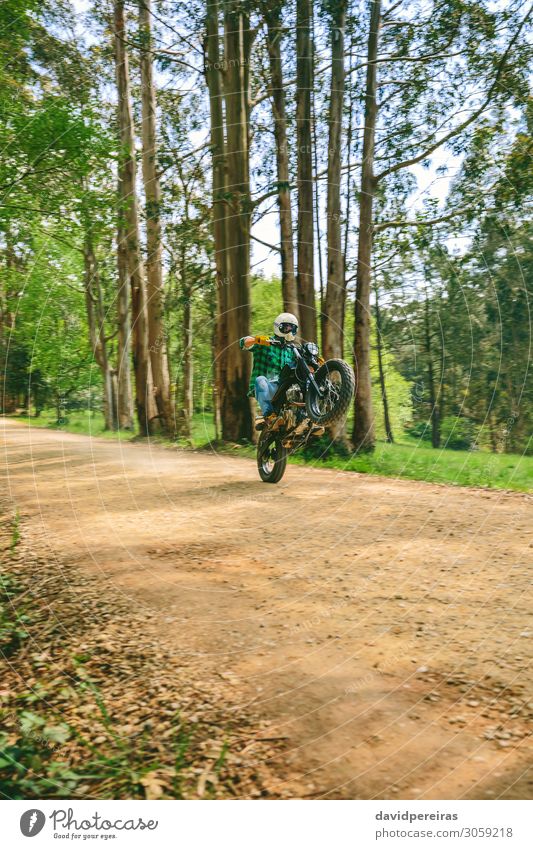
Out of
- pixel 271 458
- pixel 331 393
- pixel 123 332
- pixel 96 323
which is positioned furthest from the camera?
pixel 123 332

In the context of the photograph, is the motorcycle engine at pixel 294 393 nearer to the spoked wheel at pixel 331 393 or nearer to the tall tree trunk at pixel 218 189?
the spoked wheel at pixel 331 393

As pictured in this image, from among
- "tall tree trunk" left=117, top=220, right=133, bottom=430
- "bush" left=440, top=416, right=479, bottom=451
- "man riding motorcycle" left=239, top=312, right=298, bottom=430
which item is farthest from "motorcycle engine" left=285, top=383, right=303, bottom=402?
"tall tree trunk" left=117, top=220, right=133, bottom=430

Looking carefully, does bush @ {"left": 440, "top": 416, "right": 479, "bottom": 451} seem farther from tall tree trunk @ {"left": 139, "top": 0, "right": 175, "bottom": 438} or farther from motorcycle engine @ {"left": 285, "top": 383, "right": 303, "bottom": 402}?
tall tree trunk @ {"left": 139, "top": 0, "right": 175, "bottom": 438}

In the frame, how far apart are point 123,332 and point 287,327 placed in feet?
56.9

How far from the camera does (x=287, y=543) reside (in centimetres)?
731

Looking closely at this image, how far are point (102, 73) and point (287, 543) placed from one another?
11369 mm

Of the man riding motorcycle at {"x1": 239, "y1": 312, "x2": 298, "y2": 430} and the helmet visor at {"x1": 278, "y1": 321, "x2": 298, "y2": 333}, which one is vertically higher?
the helmet visor at {"x1": 278, "y1": 321, "x2": 298, "y2": 333}

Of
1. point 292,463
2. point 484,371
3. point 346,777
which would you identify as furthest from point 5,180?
point 346,777

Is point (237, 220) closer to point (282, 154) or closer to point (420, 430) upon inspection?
point (282, 154)

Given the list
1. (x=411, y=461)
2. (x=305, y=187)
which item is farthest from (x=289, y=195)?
(x=411, y=461)

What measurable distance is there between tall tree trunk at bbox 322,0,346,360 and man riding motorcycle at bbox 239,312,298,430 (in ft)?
2.53

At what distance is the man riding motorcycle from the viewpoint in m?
7.07

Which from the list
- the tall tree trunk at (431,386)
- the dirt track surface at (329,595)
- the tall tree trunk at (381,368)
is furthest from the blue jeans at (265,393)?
the tall tree trunk at (431,386)

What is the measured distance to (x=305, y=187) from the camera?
8.55 meters
